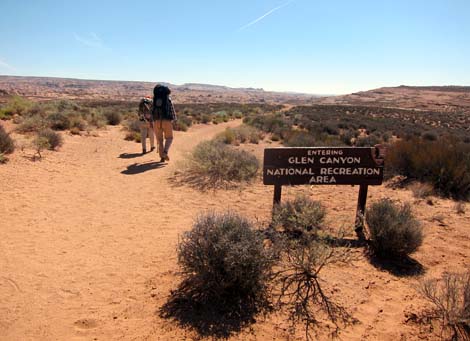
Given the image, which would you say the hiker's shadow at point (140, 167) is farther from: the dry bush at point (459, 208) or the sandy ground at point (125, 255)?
the dry bush at point (459, 208)

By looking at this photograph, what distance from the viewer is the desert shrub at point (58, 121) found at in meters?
13.9

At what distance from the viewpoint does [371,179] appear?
18.0 feet

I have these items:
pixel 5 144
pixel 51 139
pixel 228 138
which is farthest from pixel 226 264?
pixel 228 138

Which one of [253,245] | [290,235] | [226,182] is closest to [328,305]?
[253,245]

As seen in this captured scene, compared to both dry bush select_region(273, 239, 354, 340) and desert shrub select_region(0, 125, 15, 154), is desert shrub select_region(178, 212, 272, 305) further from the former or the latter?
desert shrub select_region(0, 125, 15, 154)

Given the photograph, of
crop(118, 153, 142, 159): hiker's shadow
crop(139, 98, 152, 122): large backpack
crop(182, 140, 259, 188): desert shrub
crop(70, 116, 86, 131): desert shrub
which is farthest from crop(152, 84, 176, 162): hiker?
crop(70, 116, 86, 131): desert shrub

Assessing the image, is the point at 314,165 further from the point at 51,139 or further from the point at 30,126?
the point at 30,126

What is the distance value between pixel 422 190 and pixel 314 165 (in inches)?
137

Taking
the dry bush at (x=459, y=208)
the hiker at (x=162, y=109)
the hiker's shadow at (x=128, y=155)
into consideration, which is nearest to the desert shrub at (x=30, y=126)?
the hiker's shadow at (x=128, y=155)

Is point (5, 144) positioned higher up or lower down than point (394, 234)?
higher up

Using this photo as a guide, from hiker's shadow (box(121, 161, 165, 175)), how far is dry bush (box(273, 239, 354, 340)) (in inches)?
219

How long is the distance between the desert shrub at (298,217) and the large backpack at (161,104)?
5.33m

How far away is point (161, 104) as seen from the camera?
9.56m

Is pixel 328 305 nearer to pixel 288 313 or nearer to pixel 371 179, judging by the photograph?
pixel 288 313
